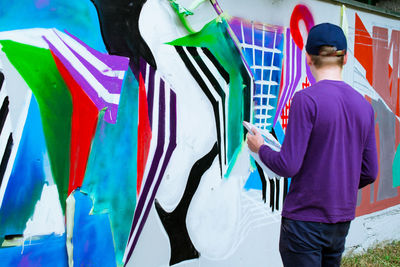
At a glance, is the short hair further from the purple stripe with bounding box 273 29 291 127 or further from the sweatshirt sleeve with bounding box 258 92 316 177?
the purple stripe with bounding box 273 29 291 127

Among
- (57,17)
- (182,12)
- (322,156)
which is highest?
(182,12)

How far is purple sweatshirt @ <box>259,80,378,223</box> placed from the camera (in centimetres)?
182

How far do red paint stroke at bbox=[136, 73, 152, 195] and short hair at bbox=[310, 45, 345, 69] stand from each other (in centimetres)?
104

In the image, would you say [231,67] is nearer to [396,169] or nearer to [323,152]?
[323,152]

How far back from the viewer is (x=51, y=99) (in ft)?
7.24

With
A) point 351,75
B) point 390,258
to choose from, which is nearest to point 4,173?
point 351,75

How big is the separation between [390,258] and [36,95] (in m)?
3.53

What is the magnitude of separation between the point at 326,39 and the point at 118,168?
1319 millimetres

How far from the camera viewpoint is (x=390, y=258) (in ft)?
13.5

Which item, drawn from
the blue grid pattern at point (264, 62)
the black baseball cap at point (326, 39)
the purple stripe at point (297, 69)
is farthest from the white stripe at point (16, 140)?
the purple stripe at point (297, 69)

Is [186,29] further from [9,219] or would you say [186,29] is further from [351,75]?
[351,75]

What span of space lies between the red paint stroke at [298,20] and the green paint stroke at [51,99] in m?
2.00

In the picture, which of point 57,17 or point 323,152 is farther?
point 57,17

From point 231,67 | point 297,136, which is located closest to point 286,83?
point 231,67
